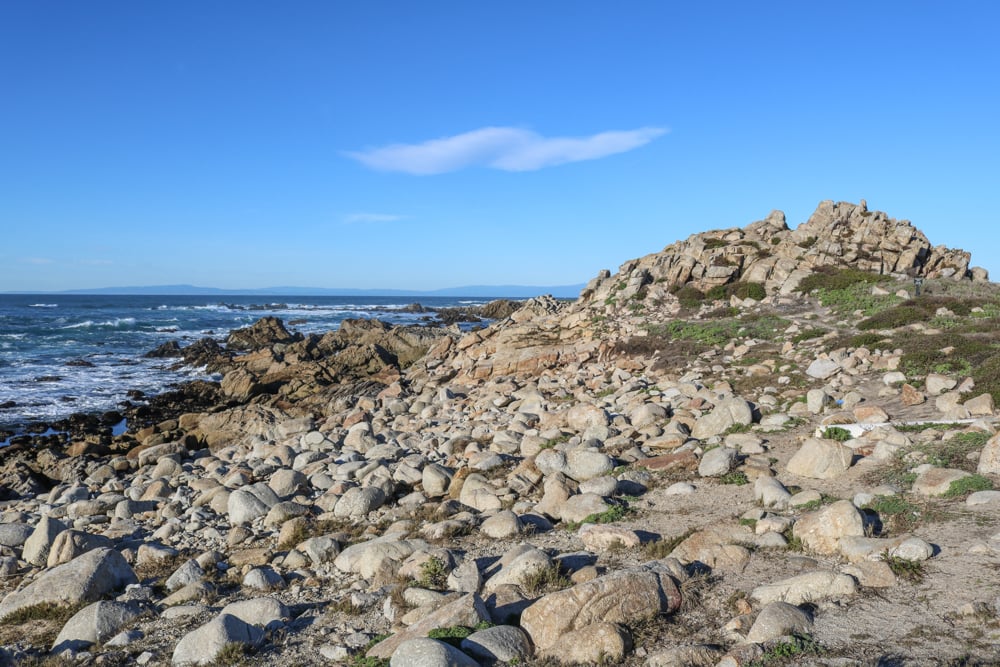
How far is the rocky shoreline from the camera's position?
6.33m

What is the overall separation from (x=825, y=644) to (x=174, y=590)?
27.4 feet

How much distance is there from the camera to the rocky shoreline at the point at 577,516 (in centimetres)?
633

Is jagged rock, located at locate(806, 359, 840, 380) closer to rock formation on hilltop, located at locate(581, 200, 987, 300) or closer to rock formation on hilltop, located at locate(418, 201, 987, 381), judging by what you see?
rock formation on hilltop, located at locate(418, 201, 987, 381)

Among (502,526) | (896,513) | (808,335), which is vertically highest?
(808,335)

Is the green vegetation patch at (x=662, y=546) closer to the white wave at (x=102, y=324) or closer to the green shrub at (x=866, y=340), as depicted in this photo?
the green shrub at (x=866, y=340)

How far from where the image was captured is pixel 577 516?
9.91m

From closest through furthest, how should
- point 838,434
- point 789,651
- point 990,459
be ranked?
point 789,651 < point 990,459 < point 838,434

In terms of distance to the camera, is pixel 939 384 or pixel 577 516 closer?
pixel 577 516

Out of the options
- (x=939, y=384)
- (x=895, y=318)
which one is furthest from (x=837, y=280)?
(x=939, y=384)

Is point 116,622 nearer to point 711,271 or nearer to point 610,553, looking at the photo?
point 610,553

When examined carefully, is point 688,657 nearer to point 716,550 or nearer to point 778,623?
point 778,623

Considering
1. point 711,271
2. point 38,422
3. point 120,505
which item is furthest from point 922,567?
point 38,422

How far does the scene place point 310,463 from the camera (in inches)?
634

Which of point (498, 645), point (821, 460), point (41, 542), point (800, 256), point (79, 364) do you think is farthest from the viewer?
point (79, 364)
